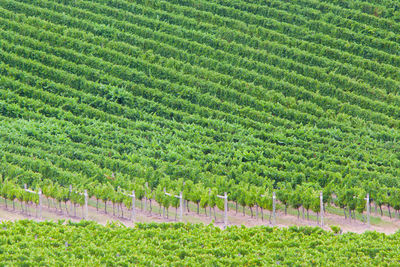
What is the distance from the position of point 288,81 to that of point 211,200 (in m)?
10.2

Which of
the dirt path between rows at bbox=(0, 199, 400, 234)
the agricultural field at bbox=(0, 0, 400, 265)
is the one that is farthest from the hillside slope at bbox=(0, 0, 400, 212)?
the dirt path between rows at bbox=(0, 199, 400, 234)

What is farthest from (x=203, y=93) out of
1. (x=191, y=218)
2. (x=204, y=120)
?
(x=191, y=218)

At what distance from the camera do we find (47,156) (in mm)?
24031

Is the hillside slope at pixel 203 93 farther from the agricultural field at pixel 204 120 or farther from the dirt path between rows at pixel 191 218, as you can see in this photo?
the dirt path between rows at pixel 191 218

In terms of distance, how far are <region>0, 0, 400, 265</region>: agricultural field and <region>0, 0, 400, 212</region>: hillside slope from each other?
2.7 inches

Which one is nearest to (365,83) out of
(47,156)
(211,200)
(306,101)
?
(306,101)

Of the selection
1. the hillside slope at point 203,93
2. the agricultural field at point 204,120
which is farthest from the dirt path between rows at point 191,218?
the hillside slope at point 203,93

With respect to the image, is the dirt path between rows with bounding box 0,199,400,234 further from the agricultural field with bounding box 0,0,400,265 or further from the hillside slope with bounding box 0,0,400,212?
the hillside slope with bounding box 0,0,400,212

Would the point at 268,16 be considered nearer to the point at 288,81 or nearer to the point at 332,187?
the point at 288,81

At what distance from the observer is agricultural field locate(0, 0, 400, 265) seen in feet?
67.2

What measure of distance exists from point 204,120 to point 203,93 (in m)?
2.35

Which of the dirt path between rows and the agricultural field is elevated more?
the agricultural field

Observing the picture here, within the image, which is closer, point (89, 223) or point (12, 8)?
point (89, 223)

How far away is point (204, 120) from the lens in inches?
1086
